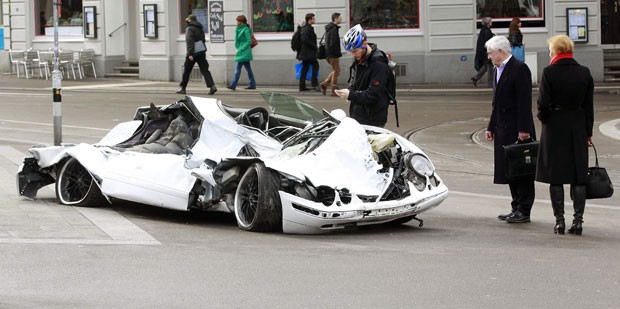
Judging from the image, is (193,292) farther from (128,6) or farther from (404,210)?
(128,6)

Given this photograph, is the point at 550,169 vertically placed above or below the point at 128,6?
below

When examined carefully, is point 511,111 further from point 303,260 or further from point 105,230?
point 105,230

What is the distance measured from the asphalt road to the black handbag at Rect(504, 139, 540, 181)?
488 millimetres

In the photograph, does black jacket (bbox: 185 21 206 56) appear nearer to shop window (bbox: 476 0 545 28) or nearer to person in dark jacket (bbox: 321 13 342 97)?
person in dark jacket (bbox: 321 13 342 97)

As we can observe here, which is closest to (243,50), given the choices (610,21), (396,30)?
(396,30)

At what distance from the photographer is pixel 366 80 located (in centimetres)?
1106

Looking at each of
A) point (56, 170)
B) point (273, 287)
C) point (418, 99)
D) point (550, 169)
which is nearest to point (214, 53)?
point (418, 99)

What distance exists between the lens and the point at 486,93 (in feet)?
87.1

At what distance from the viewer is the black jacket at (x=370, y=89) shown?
10992 mm

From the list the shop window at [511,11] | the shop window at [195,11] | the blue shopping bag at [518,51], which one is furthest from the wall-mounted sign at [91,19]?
the blue shopping bag at [518,51]

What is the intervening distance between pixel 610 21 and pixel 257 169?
22371 millimetres

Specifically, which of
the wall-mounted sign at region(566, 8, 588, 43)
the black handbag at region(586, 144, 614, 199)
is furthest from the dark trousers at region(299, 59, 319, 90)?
the black handbag at region(586, 144, 614, 199)

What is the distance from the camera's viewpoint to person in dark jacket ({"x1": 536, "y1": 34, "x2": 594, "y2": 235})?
31.6 ft

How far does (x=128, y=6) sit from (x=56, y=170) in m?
23.0
